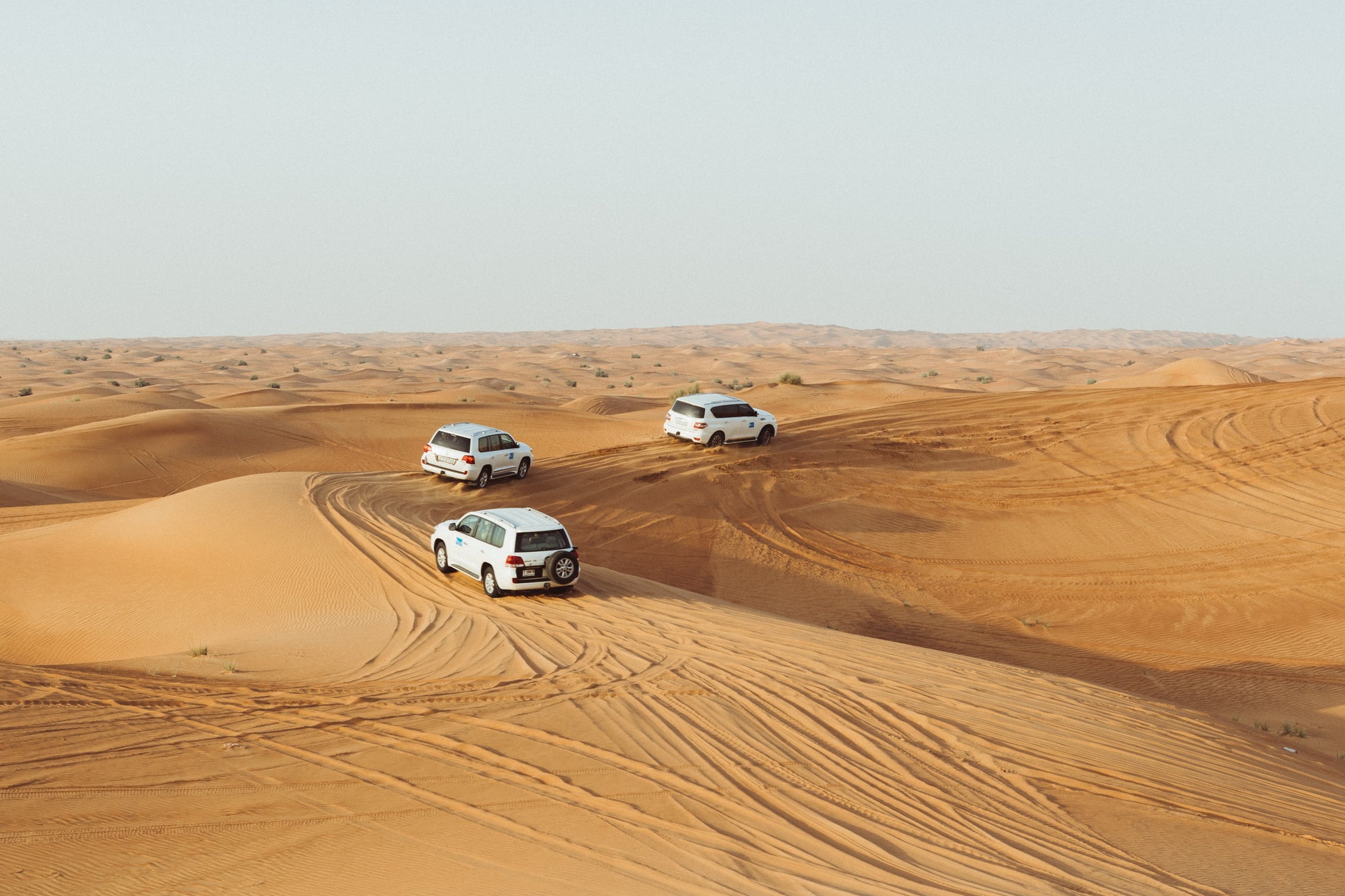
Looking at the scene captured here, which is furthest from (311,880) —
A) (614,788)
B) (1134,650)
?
(1134,650)

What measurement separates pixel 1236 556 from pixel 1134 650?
6.84m

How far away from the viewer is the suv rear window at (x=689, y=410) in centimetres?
3175

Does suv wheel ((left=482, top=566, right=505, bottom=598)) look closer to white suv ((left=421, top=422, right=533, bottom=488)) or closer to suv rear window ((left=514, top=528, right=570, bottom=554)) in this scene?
suv rear window ((left=514, top=528, right=570, bottom=554))

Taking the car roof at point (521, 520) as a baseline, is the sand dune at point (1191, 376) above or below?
above

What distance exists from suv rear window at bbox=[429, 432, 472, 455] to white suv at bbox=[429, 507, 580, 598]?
9.01 meters

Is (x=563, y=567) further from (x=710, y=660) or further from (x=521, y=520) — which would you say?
(x=710, y=660)

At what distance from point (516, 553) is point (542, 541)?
21.2 inches

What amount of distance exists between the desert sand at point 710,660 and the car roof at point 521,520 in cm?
142

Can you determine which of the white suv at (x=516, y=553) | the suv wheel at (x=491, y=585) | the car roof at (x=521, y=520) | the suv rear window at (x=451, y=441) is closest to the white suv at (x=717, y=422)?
the suv rear window at (x=451, y=441)

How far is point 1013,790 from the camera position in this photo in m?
10.1

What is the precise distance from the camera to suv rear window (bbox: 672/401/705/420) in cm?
3175

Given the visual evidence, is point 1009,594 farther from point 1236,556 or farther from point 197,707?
point 197,707

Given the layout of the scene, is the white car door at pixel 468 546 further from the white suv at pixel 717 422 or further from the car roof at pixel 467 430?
the white suv at pixel 717 422

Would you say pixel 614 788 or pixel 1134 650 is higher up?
pixel 614 788
